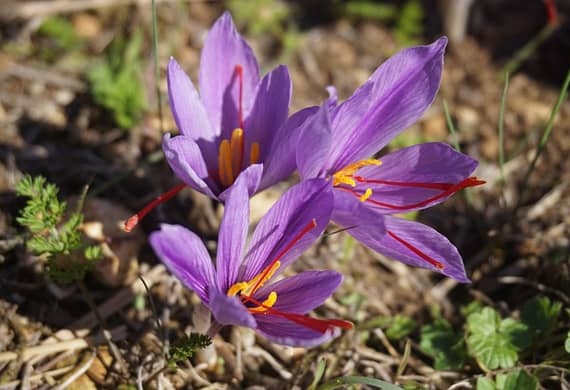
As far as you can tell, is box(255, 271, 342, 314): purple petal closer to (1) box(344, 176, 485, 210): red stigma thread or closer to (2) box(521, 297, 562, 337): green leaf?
(1) box(344, 176, 485, 210): red stigma thread

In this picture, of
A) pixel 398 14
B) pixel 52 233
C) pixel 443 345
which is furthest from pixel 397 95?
pixel 398 14

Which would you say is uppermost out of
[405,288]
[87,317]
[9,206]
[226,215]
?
[226,215]

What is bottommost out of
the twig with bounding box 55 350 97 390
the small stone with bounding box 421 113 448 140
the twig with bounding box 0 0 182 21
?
the twig with bounding box 55 350 97 390

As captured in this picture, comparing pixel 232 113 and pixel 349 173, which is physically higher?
pixel 232 113

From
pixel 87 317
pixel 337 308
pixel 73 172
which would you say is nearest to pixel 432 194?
pixel 337 308

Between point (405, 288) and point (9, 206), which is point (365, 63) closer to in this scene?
point (405, 288)

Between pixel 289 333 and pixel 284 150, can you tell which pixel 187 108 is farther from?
pixel 289 333

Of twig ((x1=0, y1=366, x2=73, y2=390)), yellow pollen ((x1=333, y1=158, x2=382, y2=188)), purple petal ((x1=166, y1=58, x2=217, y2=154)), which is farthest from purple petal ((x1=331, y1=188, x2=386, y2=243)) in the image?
twig ((x1=0, y1=366, x2=73, y2=390))
